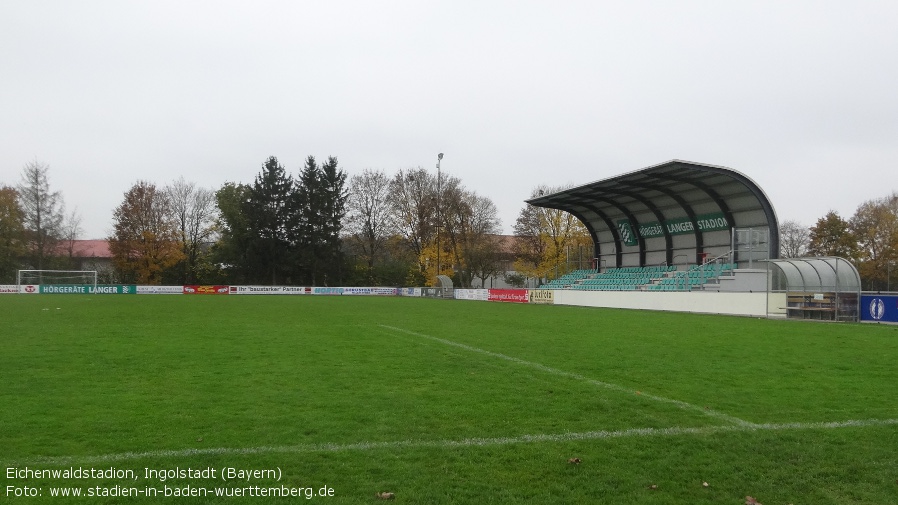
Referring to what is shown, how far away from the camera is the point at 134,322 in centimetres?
2195

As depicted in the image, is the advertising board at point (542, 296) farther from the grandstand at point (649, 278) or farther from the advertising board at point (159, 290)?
the advertising board at point (159, 290)

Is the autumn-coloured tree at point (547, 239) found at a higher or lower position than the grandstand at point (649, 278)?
higher

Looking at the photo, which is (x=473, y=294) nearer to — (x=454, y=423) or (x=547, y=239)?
(x=547, y=239)

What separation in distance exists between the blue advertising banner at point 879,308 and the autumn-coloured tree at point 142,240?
213 ft

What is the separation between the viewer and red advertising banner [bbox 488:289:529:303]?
49.7 metres

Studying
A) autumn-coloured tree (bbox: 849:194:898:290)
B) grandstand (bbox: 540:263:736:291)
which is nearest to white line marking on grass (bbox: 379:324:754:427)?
grandstand (bbox: 540:263:736:291)

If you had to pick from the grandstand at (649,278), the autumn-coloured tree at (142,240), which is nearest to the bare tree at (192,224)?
the autumn-coloured tree at (142,240)

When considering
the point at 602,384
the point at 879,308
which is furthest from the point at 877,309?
the point at 602,384

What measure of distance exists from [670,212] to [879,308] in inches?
739

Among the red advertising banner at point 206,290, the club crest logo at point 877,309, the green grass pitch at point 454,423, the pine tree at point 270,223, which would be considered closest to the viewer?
the green grass pitch at point 454,423

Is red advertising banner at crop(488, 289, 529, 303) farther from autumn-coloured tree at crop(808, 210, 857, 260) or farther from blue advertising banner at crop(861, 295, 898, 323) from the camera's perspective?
autumn-coloured tree at crop(808, 210, 857, 260)

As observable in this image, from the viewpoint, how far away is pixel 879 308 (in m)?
26.0

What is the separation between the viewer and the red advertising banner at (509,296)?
49.7 m

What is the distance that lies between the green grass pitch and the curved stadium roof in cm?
2369
